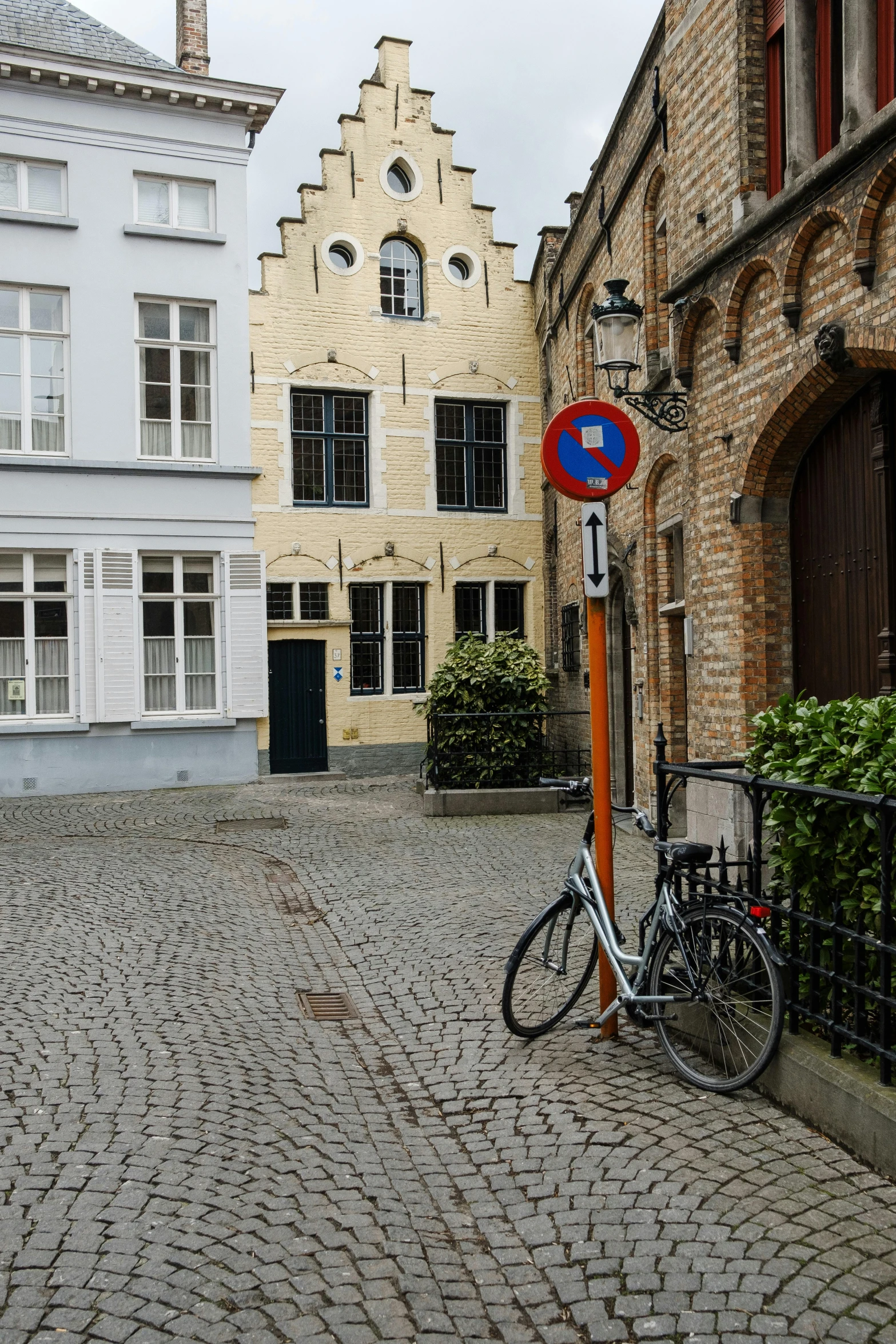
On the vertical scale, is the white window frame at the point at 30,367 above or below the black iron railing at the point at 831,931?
above

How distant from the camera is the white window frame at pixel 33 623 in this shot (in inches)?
636

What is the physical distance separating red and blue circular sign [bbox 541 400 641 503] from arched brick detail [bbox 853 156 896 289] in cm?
257

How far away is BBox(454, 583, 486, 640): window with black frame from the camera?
18922 millimetres

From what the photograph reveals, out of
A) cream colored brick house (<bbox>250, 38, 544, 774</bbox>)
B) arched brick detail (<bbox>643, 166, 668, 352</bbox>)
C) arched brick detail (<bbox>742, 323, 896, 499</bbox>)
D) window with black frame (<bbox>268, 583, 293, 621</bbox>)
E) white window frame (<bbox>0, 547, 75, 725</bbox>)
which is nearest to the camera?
arched brick detail (<bbox>742, 323, 896, 499</bbox>)

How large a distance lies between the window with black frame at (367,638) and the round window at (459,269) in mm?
5320

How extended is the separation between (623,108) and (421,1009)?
9.94 m

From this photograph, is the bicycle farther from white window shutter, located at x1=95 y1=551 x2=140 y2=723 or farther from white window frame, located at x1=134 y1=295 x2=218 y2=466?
white window frame, located at x1=134 y1=295 x2=218 y2=466

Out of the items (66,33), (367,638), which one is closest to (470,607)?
(367,638)

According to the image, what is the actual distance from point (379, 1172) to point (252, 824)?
9.21m

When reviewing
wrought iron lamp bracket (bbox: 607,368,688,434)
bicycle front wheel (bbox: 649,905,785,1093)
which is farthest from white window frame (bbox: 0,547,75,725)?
bicycle front wheel (bbox: 649,905,785,1093)

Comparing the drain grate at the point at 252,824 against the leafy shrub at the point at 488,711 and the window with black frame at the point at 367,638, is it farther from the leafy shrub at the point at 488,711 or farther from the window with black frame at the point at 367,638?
the window with black frame at the point at 367,638

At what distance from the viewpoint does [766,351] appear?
8141 mm

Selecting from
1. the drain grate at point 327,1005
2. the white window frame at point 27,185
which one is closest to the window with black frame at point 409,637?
the white window frame at point 27,185

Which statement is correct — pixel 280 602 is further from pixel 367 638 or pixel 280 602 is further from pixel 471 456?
pixel 471 456
